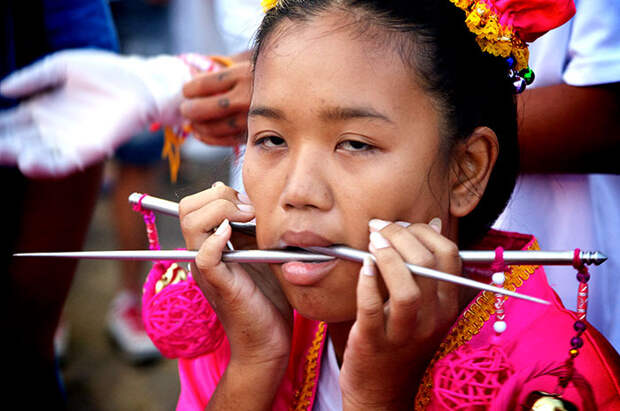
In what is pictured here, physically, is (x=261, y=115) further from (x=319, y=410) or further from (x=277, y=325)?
(x=319, y=410)

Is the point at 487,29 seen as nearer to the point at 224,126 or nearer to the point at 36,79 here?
the point at 224,126

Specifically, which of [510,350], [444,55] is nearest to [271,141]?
[444,55]

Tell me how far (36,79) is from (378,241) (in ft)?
A: 3.87

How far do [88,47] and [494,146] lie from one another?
4.51ft

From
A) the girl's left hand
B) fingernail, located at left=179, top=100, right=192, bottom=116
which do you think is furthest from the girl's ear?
fingernail, located at left=179, top=100, right=192, bottom=116

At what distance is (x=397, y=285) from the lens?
98 centimetres

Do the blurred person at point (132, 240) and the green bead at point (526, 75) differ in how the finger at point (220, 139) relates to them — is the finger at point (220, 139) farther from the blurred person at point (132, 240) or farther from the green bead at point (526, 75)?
the blurred person at point (132, 240)

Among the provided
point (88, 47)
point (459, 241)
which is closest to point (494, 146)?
point (459, 241)

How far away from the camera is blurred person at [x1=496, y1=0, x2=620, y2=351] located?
138 centimetres

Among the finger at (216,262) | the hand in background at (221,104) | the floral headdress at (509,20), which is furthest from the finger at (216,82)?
the floral headdress at (509,20)

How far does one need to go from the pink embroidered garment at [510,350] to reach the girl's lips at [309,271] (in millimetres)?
252

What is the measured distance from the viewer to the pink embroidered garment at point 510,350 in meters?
1.11

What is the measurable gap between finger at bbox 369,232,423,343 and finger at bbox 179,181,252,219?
0.36 m

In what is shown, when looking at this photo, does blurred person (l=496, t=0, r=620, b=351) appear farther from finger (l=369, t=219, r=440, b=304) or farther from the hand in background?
the hand in background
